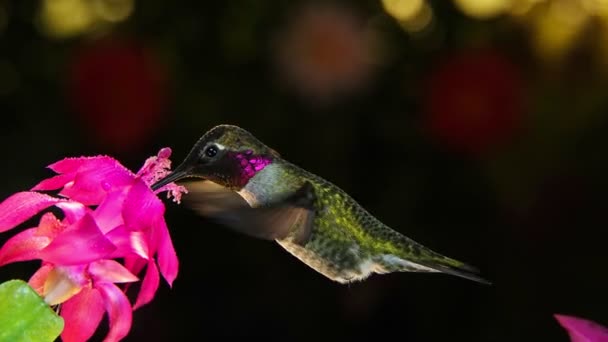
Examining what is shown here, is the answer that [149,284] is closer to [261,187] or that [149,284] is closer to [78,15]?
[261,187]

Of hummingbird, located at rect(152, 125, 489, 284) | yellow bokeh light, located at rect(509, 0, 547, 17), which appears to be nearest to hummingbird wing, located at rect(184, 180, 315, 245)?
hummingbird, located at rect(152, 125, 489, 284)

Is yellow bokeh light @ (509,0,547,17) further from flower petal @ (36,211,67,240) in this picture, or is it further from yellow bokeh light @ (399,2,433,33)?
flower petal @ (36,211,67,240)

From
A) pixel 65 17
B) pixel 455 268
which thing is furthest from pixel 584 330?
pixel 65 17

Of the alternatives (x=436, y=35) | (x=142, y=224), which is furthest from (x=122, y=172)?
(x=436, y=35)

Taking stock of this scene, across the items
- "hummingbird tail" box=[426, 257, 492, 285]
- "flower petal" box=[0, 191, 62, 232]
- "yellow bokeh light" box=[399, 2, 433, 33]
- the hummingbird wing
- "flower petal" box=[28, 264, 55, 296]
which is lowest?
"flower petal" box=[28, 264, 55, 296]

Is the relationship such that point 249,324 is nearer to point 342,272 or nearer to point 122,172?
point 342,272
